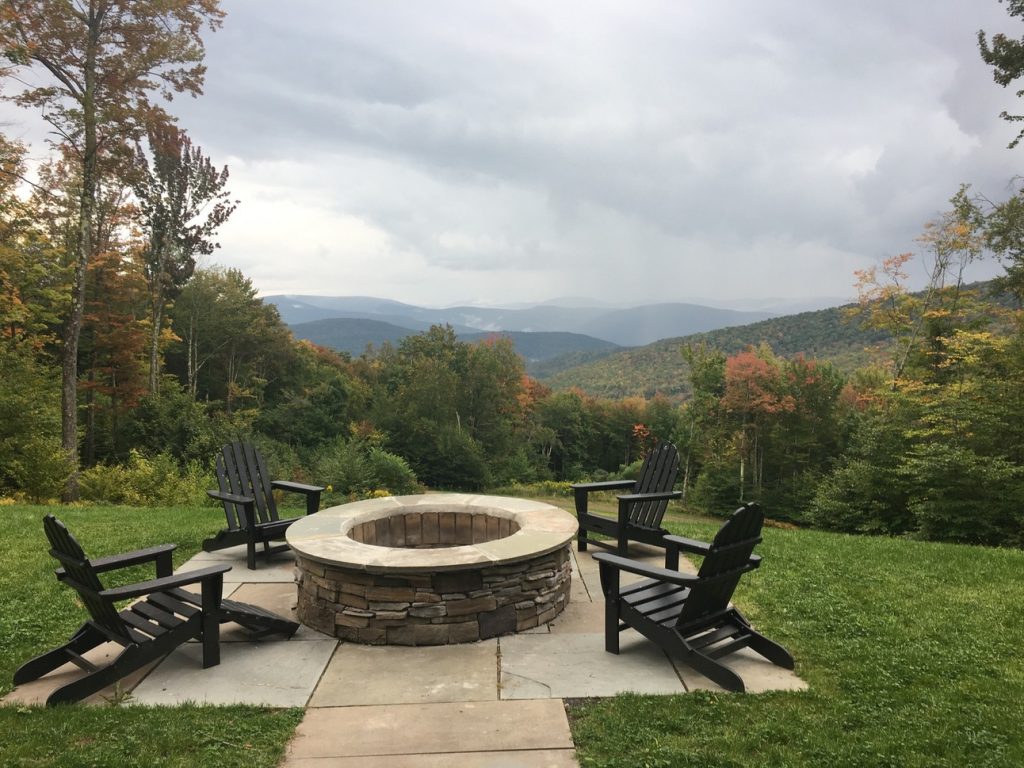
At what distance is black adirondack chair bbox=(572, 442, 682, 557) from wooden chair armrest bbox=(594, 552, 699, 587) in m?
1.61

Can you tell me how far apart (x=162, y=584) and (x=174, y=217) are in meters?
20.0

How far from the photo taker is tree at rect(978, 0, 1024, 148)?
32.2 feet

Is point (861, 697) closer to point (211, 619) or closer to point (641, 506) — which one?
point (641, 506)

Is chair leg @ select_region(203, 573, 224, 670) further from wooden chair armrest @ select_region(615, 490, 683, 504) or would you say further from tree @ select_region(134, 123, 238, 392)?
tree @ select_region(134, 123, 238, 392)

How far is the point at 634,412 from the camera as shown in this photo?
127 ft

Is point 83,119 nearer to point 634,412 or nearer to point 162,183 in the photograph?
point 162,183

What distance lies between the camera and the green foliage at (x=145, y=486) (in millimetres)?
10375

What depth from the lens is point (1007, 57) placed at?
9883 mm

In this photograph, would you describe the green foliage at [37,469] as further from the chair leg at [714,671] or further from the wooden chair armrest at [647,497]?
the chair leg at [714,671]

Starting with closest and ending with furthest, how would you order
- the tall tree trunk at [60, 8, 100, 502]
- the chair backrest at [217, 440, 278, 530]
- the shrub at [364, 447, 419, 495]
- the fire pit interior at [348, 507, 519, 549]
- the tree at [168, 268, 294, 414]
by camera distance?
the fire pit interior at [348, 507, 519, 549], the chair backrest at [217, 440, 278, 530], the tall tree trunk at [60, 8, 100, 502], the shrub at [364, 447, 419, 495], the tree at [168, 268, 294, 414]

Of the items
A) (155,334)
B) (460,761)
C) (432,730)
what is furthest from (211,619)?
(155,334)

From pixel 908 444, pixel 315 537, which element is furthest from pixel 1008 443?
pixel 315 537

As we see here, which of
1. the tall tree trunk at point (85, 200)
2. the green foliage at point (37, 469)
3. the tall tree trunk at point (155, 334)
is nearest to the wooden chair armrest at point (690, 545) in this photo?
the green foliage at point (37, 469)

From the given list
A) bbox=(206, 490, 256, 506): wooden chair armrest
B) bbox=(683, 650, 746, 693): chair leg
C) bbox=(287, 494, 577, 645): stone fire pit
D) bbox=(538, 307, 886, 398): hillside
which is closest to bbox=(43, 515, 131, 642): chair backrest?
bbox=(287, 494, 577, 645): stone fire pit
